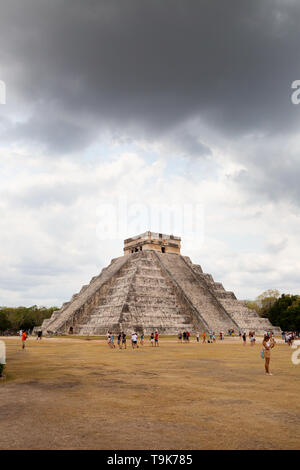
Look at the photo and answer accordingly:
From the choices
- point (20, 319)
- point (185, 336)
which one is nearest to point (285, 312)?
point (185, 336)

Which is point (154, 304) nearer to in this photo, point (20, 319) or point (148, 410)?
point (148, 410)

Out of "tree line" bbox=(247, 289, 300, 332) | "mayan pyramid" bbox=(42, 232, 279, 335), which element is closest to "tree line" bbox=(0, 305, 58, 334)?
"mayan pyramid" bbox=(42, 232, 279, 335)

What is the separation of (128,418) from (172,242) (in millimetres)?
56024

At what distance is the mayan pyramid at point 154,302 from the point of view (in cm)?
4419

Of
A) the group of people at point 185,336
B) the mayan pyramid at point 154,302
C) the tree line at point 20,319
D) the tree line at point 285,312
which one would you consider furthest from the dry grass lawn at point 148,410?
the tree line at point 20,319

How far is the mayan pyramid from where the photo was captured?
4419 cm

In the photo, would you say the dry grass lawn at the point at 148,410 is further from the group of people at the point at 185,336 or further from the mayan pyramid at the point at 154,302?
the mayan pyramid at the point at 154,302

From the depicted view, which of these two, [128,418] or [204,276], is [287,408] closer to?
[128,418]

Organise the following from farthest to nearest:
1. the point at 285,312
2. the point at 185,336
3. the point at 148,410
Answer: the point at 285,312 → the point at 185,336 → the point at 148,410

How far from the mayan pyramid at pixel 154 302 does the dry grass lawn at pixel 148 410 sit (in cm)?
2881

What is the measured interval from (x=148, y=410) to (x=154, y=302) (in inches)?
1562

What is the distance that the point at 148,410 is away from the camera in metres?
7.96

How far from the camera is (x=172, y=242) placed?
207 feet

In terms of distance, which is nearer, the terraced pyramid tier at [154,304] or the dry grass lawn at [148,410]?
the dry grass lawn at [148,410]
